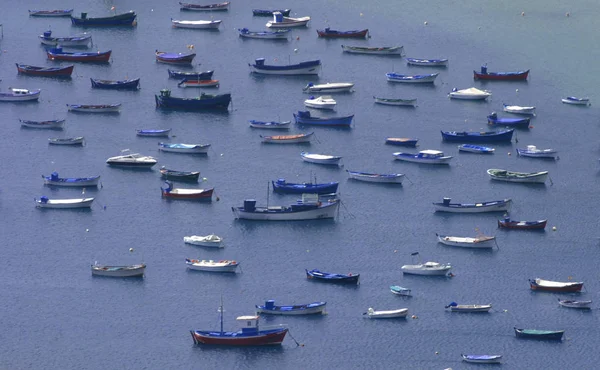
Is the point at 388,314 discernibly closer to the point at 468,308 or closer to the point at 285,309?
the point at 468,308

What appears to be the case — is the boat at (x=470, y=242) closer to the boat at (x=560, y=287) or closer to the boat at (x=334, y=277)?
the boat at (x=560, y=287)

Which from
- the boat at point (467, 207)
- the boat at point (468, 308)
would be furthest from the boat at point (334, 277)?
the boat at point (467, 207)

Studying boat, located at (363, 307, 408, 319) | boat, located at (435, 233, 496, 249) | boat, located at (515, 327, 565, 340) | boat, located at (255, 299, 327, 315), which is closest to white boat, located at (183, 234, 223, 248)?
boat, located at (255, 299, 327, 315)

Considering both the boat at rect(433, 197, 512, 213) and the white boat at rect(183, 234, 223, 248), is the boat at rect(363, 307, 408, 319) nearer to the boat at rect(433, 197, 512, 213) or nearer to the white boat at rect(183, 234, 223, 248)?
the white boat at rect(183, 234, 223, 248)

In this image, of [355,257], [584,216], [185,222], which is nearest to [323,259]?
[355,257]

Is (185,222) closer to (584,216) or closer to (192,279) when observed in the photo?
(192,279)

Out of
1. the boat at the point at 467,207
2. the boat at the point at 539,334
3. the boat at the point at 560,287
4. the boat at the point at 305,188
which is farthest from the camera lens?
the boat at the point at 305,188

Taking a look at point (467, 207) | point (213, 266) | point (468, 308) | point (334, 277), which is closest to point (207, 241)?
point (213, 266)
